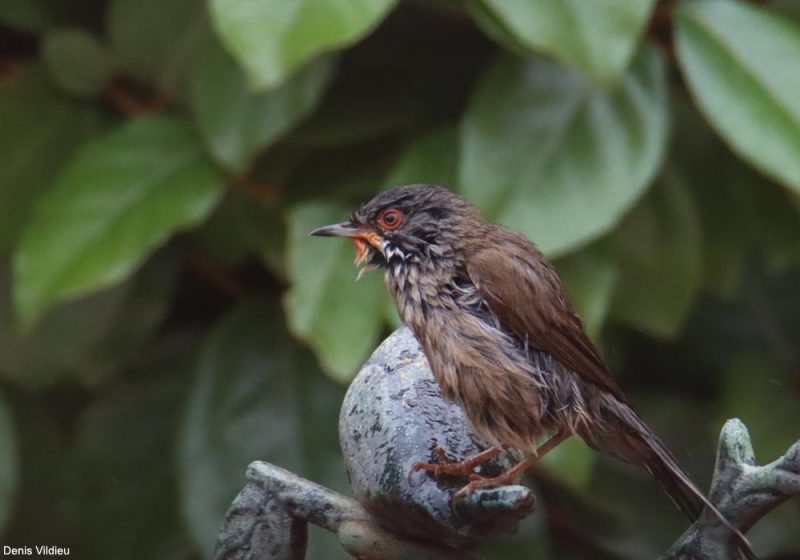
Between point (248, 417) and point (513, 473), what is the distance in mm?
2183

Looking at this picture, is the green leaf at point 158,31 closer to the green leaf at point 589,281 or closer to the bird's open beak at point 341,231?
the green leaf at point 589,281

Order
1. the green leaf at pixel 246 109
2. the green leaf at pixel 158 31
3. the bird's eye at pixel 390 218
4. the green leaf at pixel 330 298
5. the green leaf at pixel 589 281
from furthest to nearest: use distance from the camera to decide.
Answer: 1. the green leaf at pixel 158 31
2. the green leaf at pixel 246 109
3. the green leaf at pixel 589 281
4. the green leaf at pixel 330 298
5. the bird's eye at pixel 390 218

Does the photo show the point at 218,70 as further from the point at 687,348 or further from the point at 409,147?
the point at 687,348

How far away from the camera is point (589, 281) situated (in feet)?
12.8

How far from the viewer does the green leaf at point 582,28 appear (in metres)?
3.50

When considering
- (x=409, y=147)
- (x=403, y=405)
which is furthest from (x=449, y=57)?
(x=403, y=405)

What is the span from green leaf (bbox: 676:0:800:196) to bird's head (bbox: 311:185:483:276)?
1.32 m

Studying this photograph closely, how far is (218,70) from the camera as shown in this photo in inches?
162

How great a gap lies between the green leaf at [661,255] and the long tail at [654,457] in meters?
1.81

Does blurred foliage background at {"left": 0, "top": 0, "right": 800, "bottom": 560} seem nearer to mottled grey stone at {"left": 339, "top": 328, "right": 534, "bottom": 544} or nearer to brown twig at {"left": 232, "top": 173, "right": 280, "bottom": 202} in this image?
brown twig at {"left": 232, "top": 173, "right": 280, "bottom": 202}

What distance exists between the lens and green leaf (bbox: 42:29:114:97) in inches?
177

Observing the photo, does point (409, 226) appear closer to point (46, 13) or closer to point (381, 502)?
point (381, 502)

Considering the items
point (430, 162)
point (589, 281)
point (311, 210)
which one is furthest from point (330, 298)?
point (589, 281)

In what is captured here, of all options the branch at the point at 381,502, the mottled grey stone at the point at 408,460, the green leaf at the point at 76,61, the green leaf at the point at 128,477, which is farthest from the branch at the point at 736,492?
the green leaf at the point at 76,61
